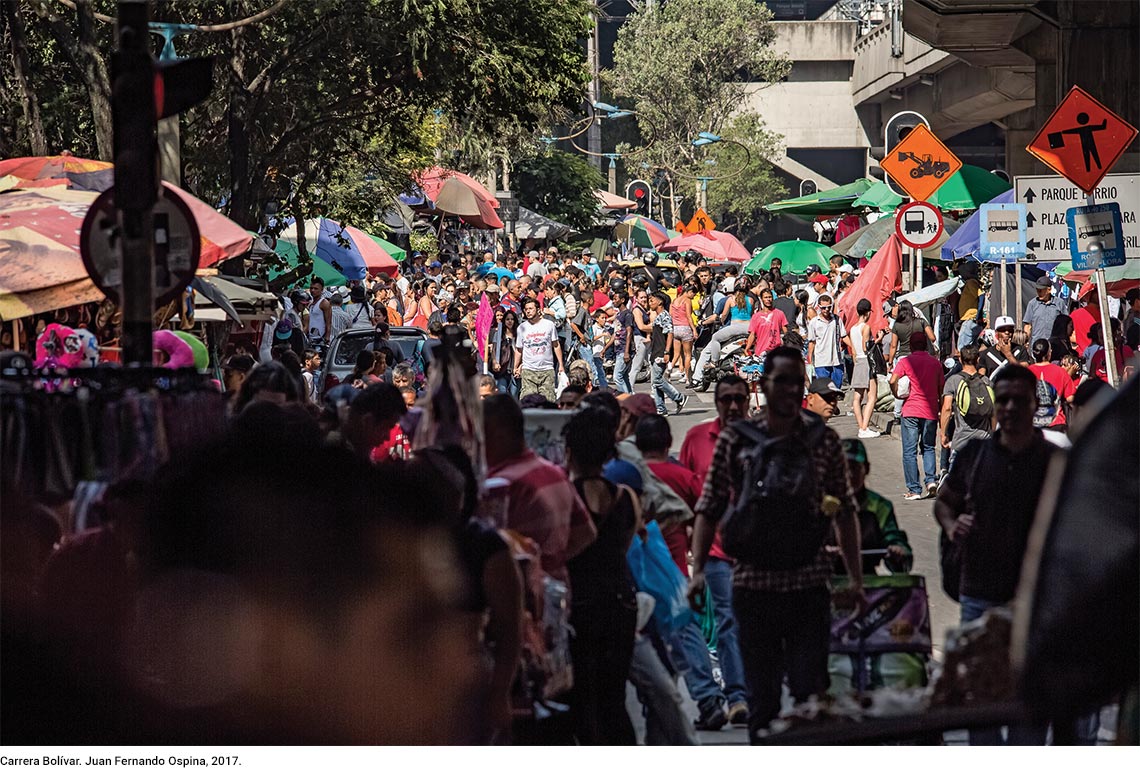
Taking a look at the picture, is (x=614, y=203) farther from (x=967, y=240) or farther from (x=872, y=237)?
(x=967, y=240)

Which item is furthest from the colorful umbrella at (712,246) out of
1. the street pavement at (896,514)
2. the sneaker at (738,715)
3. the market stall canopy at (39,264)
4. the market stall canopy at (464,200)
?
the sneaker at (738,715)

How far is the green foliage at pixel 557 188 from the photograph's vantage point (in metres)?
59.0

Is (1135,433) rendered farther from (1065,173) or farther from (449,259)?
(449,259)

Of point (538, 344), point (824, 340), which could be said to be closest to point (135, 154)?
point (538, 344)

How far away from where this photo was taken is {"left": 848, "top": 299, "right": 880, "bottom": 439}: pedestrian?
1861 centimetres

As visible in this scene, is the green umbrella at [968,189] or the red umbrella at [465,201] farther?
the red umbrella at [465,201]

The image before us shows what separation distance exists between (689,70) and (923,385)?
61.7 metres

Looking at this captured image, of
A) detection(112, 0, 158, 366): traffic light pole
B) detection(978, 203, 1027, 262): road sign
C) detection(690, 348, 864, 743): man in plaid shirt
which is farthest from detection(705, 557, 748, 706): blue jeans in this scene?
detection(978, 203, 1027, 262): road sign

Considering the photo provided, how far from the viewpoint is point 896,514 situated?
1350cm

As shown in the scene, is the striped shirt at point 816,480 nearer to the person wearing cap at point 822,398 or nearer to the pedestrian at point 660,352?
the person wearing cap at point 822,398

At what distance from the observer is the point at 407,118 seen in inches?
804

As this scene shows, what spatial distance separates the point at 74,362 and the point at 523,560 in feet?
14.4

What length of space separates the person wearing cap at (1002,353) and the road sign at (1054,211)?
3.11 ft

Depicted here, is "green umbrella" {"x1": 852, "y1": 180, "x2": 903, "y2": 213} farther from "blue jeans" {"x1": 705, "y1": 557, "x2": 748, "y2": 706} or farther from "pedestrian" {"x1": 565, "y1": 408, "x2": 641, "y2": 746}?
"pedestrian" {"x1": 565, "y1": 408, "x2": 641, "y2": 746}
